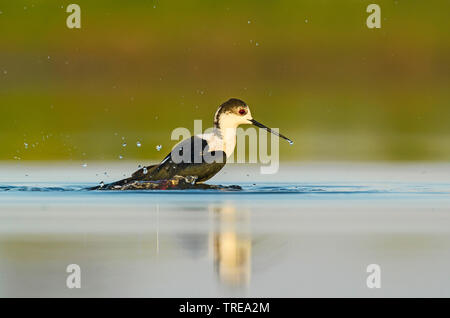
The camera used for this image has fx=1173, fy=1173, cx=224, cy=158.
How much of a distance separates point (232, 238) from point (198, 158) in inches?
149

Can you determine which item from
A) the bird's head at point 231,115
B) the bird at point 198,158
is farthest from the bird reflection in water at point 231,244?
the bird's head at point 231,115

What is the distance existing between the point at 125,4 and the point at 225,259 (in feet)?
64.3

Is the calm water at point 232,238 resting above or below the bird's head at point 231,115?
below

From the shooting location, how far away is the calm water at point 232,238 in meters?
6.01

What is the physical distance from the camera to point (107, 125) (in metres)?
19.1

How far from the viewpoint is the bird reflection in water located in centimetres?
629

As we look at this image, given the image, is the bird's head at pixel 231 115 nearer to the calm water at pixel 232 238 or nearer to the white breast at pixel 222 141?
the white breast at pixel 222 141

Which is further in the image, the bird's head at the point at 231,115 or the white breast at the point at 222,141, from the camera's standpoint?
the bird's head at the point at 231,115

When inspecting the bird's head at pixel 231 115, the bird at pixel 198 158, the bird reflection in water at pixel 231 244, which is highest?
the bird's head at pixel 231 115

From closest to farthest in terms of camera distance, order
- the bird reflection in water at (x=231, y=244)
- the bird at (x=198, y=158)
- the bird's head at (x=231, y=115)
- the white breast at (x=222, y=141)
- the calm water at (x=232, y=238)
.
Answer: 1. the calm water at (x=232, y=238)
2. the bird reflection in water at (x=231, y=244)
3. the bird at (x=198, y=158)
4. the white breast at (x=222, y=141)
5. the bird's head at (x=231, y=115)

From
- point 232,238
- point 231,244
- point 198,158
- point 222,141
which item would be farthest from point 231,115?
point 231,244

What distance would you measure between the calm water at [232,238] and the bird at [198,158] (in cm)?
41

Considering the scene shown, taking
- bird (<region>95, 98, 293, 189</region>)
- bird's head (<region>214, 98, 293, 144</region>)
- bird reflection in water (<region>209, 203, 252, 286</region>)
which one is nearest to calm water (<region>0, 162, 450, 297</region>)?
bird reflection in water (<region>209, 203, 252, 286</region>)

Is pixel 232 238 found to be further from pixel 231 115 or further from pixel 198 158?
pixel 231 115
